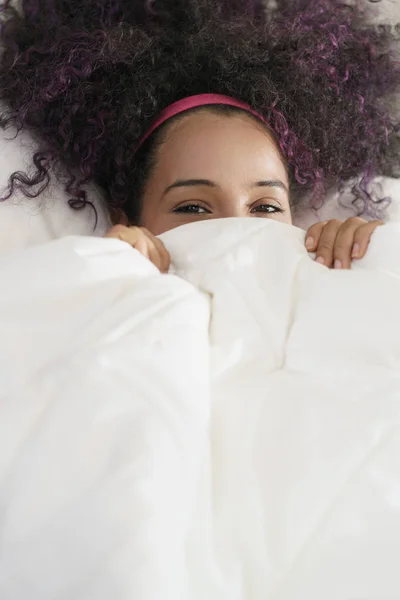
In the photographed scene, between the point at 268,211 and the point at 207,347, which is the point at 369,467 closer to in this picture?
the point at 207,347

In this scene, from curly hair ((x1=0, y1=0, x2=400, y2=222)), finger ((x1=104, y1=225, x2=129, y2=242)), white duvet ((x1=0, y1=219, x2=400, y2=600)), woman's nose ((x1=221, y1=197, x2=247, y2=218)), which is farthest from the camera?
curly hair ((x1=0, y1=0, x2=400, y2=222))

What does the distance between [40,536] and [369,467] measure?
0.27 m

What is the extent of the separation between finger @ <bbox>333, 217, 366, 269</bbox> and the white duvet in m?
0.09

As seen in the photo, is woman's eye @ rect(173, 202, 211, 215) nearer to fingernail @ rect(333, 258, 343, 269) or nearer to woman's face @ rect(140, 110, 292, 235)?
woman's face @ rect(140, 110, 292, 235)

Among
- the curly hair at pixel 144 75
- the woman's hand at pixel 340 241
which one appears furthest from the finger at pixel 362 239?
the curly hair at pixel 144 75

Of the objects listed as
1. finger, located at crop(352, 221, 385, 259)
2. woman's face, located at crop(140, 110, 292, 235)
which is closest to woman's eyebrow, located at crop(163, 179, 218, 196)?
woman's face, located at crop(140, 110, 292, 235)

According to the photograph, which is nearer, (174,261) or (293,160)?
(174,261)

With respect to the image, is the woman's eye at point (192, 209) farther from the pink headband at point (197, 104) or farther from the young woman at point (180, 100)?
the pink headband at point (197, 104)

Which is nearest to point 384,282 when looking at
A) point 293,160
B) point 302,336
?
point 302,336

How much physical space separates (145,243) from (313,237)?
24 cm

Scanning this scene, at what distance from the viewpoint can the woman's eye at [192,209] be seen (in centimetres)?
106

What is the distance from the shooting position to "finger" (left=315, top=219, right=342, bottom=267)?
875mm

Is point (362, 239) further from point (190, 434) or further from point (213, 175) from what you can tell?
point (190, 434)

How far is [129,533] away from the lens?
18.3 inches
